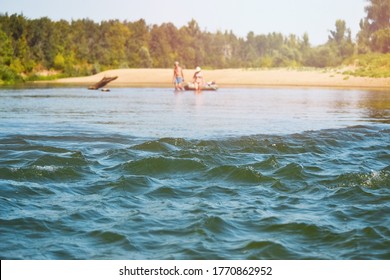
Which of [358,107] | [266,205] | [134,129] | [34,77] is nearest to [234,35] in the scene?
[34,77]

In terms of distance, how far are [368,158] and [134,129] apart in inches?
200

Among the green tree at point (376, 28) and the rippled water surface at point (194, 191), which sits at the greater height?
the green tree at point (376, 28)

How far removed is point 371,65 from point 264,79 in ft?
22.0

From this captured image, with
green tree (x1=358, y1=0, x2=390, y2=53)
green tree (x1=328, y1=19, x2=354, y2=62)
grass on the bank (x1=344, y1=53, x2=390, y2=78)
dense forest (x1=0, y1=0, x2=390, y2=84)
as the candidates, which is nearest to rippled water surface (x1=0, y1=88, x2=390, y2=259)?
grass on the bank (x1=344, y1=53, x2=390, y2=78)

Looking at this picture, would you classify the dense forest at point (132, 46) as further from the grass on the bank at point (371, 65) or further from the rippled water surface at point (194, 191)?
the rippled water surface at point (194, 191)

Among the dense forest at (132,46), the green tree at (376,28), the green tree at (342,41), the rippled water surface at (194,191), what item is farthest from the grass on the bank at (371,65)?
the rippled water surface at (194,191)

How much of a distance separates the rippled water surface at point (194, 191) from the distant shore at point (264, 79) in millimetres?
24385

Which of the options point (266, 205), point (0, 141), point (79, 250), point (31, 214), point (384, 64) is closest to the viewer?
point (79, 250)

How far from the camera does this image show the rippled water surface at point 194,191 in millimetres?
5879

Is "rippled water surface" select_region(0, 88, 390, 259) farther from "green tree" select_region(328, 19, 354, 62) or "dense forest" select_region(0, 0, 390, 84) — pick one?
"green tree" select_region(328, 19, 354, 62)

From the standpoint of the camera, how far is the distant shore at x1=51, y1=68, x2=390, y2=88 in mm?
38031
